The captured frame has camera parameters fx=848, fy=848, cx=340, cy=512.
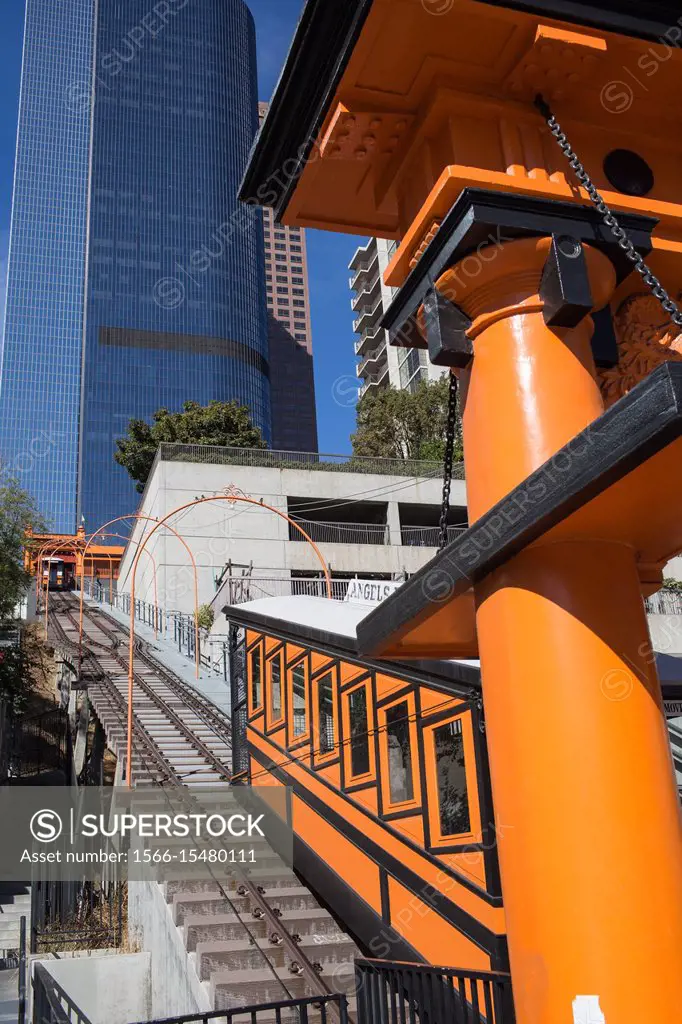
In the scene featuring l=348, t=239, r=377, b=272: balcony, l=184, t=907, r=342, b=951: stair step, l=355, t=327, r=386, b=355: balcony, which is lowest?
l=184, t=907, r=342, b=951: stair step

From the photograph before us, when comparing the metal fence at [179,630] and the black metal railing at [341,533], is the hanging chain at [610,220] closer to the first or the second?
the metal fence at [179,630]

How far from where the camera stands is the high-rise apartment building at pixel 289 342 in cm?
16425

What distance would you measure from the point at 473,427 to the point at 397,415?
4620 centimetres

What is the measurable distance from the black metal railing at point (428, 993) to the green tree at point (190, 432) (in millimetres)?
44775

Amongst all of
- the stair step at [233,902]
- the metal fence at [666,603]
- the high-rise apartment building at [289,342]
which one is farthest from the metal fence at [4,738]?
the high-rise apartment building at [289,342]

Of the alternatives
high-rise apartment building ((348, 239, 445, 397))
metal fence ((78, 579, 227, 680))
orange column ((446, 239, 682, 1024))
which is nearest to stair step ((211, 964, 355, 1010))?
orange column ((446, 239, 682, 1024))

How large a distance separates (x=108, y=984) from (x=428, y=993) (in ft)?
17.4

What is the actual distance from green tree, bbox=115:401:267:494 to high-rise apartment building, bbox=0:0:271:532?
6695cm

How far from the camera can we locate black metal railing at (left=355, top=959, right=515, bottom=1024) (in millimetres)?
4684

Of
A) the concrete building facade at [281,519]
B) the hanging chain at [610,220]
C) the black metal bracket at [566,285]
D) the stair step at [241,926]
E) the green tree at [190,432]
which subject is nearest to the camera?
the hanging chain at [610,220]

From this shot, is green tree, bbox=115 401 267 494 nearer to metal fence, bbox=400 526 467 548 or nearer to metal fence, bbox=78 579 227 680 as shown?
metal fence, bbox=78 579 227 680

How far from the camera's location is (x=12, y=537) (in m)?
25.6

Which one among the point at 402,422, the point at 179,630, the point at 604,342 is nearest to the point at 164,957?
the point at 604,342

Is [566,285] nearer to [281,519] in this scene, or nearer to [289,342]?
[281,519]
